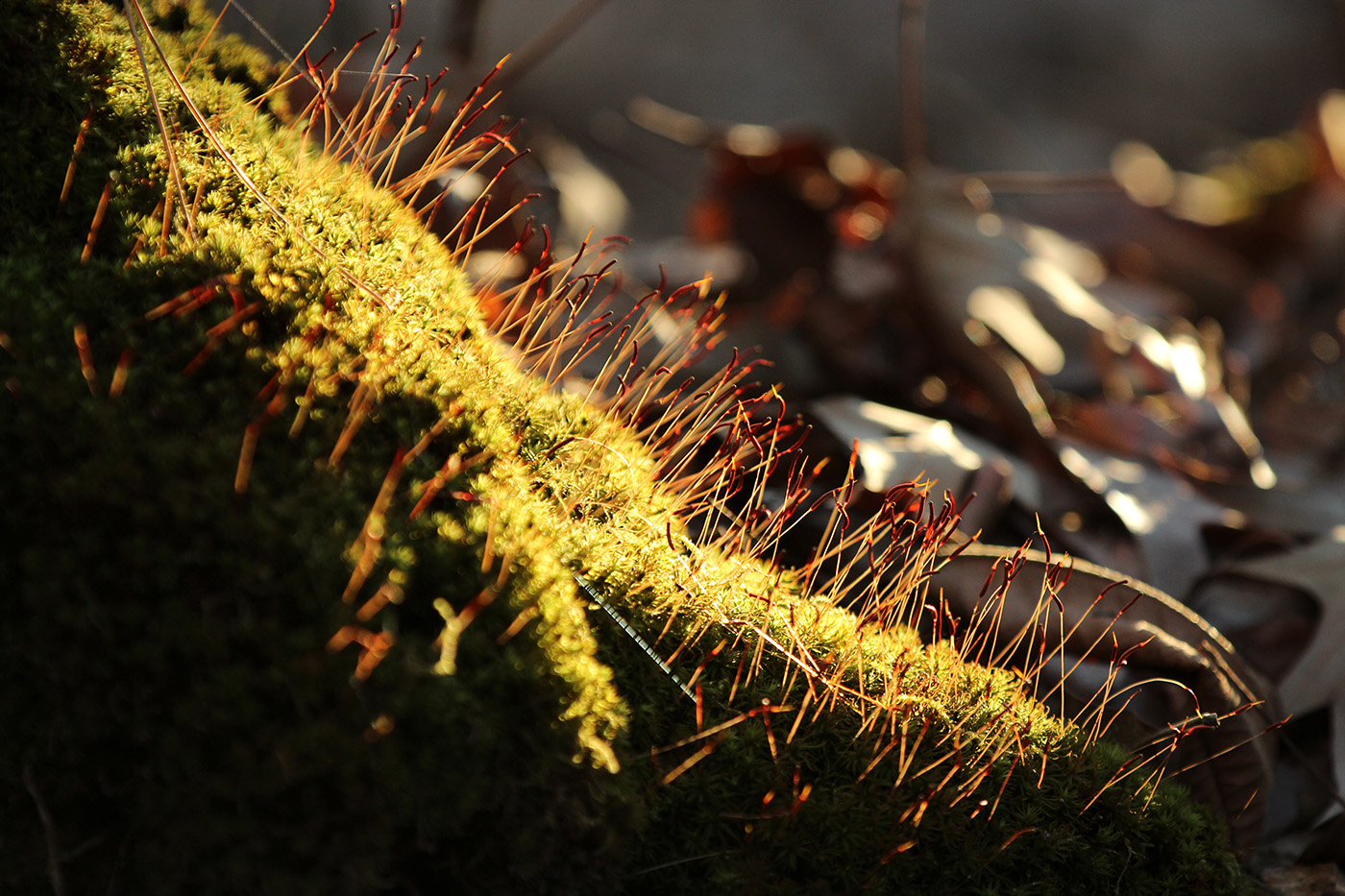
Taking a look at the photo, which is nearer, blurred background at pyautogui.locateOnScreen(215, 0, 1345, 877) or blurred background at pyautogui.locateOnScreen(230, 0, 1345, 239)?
blurred background at pyautogui.locateOnScreen(215, 0, 1345, 877)

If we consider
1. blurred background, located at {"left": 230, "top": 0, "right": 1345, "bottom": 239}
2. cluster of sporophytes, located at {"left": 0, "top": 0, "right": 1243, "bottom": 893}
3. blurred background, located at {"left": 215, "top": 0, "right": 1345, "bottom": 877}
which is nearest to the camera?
cluster of sporophytes, located at {"left": 0, "top": 0, "right": 1243, "bottom": 893}

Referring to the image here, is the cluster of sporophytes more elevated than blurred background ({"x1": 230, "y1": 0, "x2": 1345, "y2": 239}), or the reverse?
blurred background ({"x1": 230, "y1": 0, "x2": 1345, "y2": 239})

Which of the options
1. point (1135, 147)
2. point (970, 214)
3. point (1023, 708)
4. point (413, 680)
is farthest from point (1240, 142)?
point (413, 680)

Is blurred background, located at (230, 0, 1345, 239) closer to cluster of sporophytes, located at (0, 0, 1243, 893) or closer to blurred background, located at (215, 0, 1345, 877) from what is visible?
blurred background, located at (215, 0, 1345, 877)

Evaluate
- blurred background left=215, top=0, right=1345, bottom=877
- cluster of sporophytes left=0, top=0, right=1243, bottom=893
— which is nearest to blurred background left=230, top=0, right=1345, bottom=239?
blurred background left=215, top=0, right=1345, bottom=877

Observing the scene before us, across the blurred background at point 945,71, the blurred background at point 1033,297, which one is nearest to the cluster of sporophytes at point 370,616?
the blurred background at point 1033,297

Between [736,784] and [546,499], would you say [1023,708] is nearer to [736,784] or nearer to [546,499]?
[736,784]

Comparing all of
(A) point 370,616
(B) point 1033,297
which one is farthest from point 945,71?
(A) point 370,616

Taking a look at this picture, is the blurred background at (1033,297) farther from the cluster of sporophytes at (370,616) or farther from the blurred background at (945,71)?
the cluster of sporophytes at (370,616)

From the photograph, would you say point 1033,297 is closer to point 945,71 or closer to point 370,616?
point 370,616
